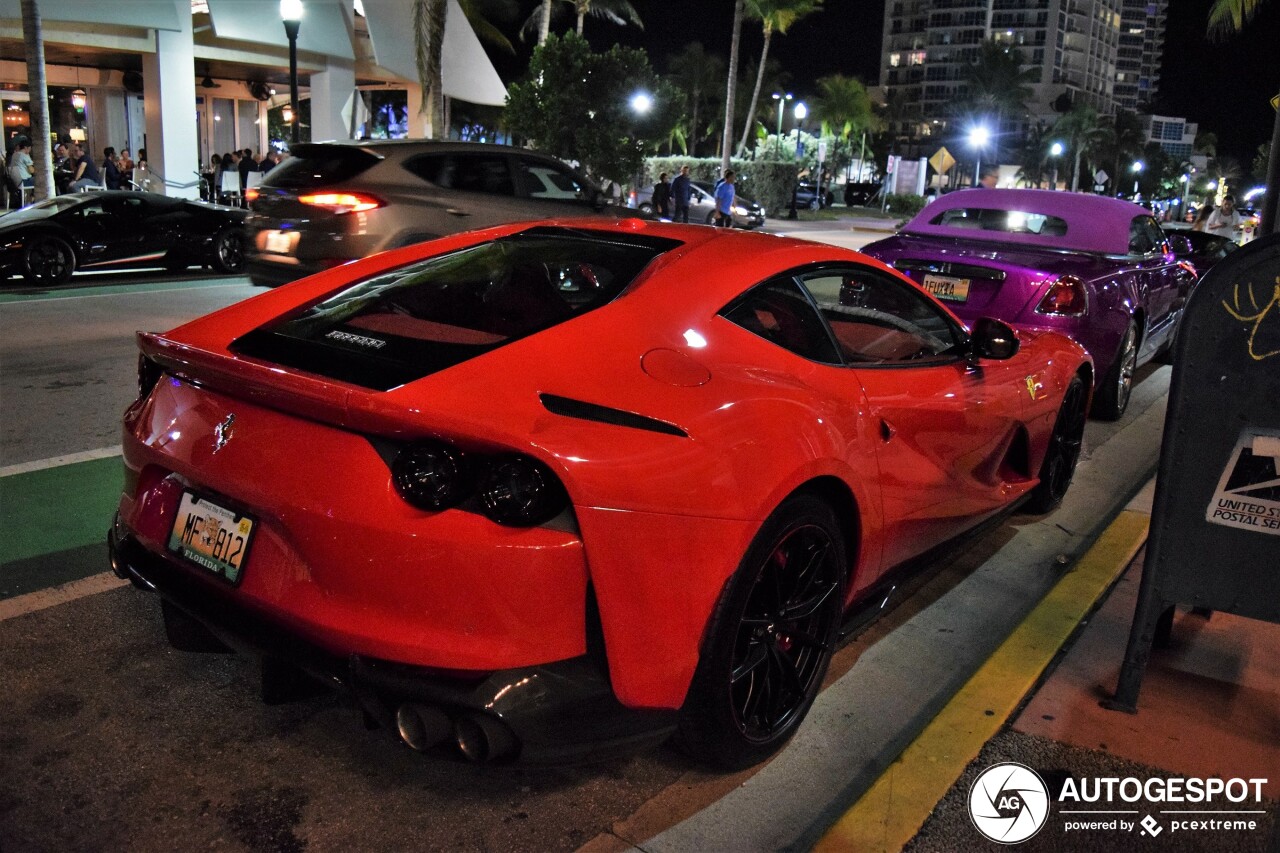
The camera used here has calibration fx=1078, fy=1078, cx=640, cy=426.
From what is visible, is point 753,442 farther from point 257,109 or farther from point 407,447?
point 257,109

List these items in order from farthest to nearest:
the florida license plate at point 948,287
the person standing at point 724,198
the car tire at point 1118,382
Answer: the person standing at point 724,198
the car tire at point 1118,382
the florida license plate at point 948,287

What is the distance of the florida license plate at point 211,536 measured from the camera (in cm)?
264

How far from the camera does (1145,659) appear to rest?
341 centimetres

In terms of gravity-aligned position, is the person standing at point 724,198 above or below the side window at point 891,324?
above

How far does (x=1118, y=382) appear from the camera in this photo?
763 centimetres

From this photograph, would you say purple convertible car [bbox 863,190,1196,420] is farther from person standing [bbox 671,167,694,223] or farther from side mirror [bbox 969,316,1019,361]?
person standing [bbox 671,167,694,223]

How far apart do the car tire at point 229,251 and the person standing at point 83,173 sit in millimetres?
6155

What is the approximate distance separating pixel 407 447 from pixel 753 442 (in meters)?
0.88

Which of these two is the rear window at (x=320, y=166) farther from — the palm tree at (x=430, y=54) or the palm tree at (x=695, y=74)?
the palm tree at (x=695, y=74)

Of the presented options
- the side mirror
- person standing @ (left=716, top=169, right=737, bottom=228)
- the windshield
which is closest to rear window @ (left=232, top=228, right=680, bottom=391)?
the side mirror

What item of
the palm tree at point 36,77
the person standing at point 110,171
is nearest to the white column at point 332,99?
the person standing at point 110,171

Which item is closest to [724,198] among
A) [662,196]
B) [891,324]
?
[662,196]

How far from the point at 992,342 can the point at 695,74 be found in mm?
84683

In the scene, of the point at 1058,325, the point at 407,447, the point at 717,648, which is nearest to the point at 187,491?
the point at 407,447
